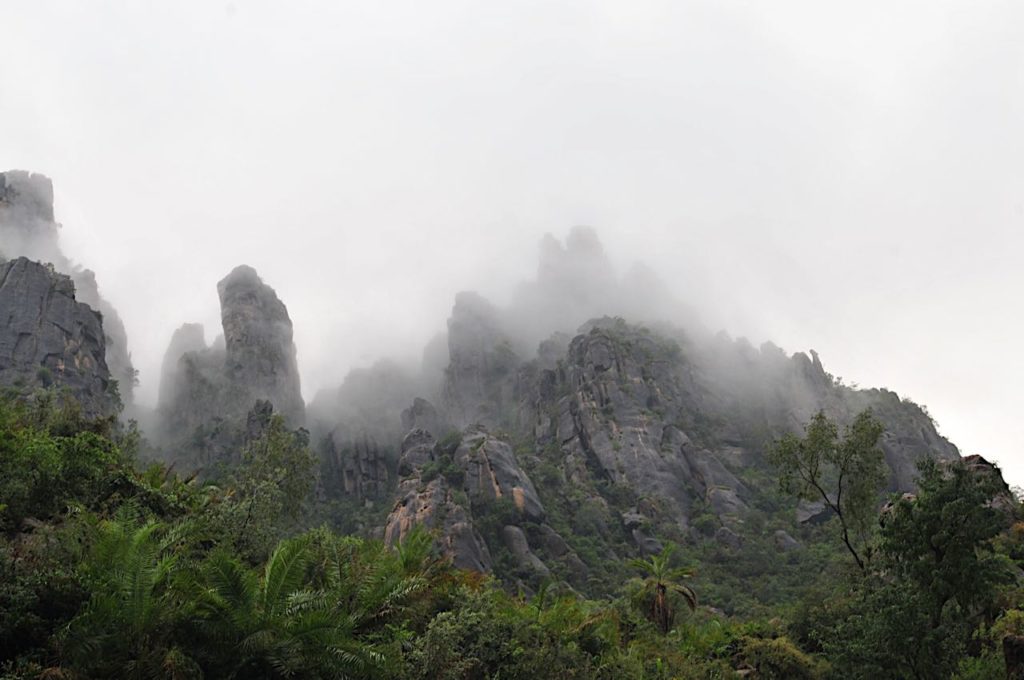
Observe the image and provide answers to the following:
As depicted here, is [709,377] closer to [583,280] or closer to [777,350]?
[777,350]

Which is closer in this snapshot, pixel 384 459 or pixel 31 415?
pixel 31 415

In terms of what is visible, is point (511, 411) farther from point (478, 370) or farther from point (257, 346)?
point (257, 346)

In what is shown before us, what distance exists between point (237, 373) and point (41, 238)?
31247mm

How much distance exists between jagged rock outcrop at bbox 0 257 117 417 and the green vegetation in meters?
39.4

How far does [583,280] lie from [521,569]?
4050 inches

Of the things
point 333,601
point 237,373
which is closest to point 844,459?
point 333,601

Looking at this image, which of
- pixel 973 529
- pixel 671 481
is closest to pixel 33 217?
pixel 671 481

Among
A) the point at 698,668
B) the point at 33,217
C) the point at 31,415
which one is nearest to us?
the point at 698,668

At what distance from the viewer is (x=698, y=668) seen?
73.3 feet

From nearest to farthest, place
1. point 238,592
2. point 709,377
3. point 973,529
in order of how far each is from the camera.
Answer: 1. point 238,592
2. point 973,529
3. point 709,377

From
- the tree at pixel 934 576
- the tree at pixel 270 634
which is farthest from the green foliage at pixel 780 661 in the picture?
the tree at pixel 270 634

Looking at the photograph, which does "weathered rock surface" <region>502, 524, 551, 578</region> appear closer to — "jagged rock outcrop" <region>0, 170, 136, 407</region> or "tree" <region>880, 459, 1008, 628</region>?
"tree" <region>880, 459, 1008, 628</region>

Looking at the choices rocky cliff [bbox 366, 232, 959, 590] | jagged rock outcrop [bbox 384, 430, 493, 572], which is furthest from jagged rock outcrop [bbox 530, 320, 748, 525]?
jagged rock outcrop [bbox 384, 430, 493, 572]

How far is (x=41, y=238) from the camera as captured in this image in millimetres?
92500
